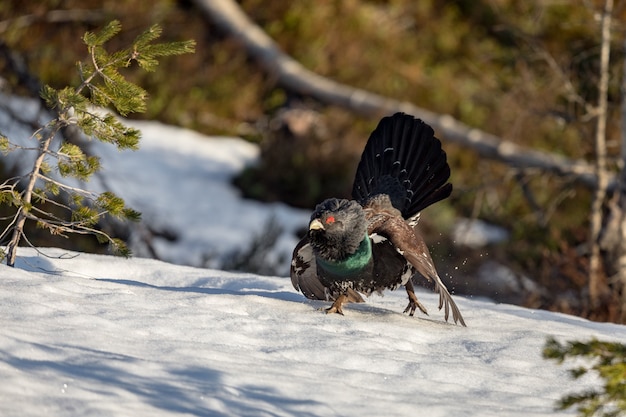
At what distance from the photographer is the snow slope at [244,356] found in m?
3.35

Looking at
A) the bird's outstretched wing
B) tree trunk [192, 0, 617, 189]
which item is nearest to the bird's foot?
the bird's outstretched wing

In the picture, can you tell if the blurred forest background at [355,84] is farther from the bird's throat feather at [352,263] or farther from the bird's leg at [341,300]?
the bird's throat feather at [352,263]

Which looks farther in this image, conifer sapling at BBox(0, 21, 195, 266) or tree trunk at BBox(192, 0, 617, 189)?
tree trunk at BBox(192, 0, 617, 189)

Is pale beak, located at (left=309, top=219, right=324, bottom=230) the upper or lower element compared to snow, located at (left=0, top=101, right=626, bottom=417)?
upper

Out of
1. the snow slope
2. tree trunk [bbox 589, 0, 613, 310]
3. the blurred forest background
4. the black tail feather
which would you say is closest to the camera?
the snow slope

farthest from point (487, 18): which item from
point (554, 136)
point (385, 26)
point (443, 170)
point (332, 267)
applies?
point (332, 267)

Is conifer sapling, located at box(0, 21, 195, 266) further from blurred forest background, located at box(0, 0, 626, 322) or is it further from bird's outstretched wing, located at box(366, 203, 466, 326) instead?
blurred forest background, located at box(0, 0, 626, 322)

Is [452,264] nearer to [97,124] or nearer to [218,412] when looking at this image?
[97,124]

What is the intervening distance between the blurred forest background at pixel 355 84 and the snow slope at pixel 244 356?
221 inches

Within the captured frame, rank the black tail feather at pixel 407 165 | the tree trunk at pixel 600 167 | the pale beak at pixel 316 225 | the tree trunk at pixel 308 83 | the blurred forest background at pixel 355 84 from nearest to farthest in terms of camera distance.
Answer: the pale beak at pixel 316 225
the black tail feather at pixel 407 165
the tree trunk at pixel 600 167
the blurred forest background at pixel 355 84
the tree trunk at pixel 308 83

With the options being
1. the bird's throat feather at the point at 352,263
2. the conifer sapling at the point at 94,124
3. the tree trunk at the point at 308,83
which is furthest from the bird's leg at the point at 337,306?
the tree trunk at the point at 308,83

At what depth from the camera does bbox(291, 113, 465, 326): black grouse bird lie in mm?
4969

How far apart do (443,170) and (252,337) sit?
2199mm

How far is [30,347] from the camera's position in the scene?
11.8ft
